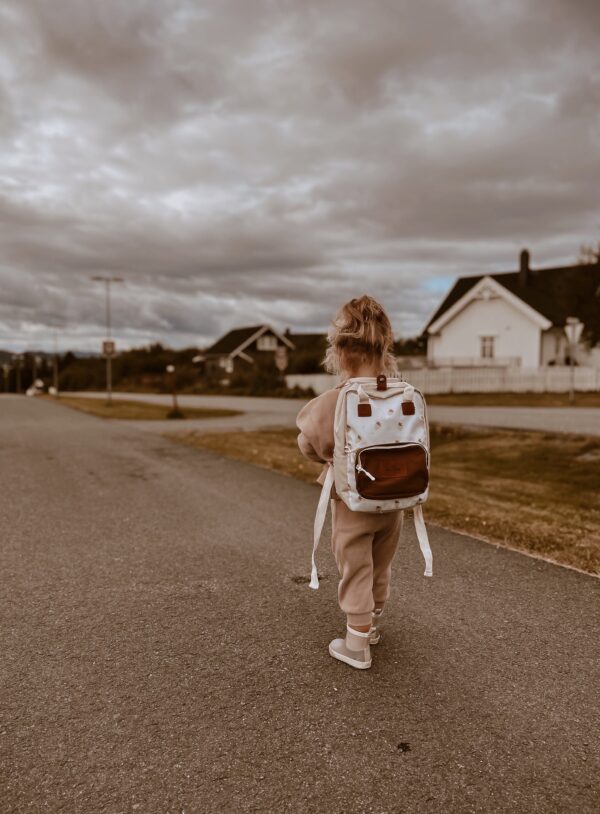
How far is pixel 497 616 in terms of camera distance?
12.4 feet

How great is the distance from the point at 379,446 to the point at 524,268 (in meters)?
40.7

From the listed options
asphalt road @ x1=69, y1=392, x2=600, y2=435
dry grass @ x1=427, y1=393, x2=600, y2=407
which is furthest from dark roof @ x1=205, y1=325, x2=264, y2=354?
asphalt road @ x1=69, y1=392, x2=600, y2=435

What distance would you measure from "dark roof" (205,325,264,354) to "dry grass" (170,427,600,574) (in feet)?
179

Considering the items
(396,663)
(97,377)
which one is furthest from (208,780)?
(97,377)

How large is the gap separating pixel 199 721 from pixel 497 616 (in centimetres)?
196

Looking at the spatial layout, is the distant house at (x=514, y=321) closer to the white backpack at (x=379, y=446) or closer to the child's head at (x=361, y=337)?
the child's head at (x=361, y=337)

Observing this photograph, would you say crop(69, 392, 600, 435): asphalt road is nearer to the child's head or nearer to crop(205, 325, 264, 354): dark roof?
the child's head

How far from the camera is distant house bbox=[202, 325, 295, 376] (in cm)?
6700

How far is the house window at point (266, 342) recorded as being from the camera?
2694 inches

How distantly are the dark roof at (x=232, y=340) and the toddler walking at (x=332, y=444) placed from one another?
A: 217ft

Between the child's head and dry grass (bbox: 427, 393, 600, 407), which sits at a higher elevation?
the child's head

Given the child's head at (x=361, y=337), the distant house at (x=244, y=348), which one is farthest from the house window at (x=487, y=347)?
the child's head at (x=361, y=337)

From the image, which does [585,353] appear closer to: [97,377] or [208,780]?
[208,780]

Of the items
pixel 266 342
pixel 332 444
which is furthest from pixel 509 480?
pixel 266 342
